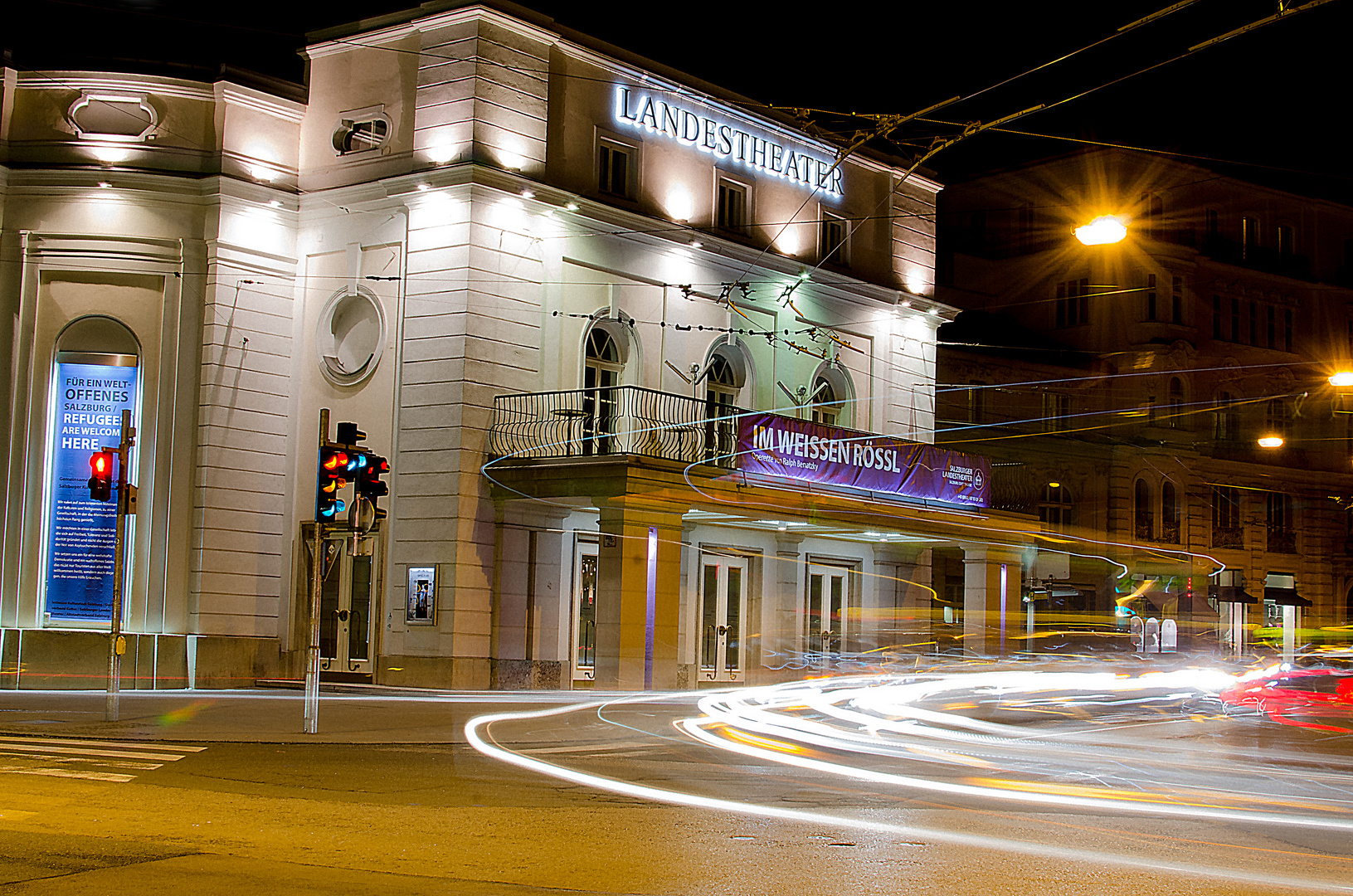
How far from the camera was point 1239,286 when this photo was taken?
5328 cm

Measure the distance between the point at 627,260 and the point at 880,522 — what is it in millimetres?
7363

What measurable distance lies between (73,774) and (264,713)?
7.35 metres

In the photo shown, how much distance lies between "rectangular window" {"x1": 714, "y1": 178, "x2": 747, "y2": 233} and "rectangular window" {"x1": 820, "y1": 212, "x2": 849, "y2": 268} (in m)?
2.73

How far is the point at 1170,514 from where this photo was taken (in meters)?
50.5

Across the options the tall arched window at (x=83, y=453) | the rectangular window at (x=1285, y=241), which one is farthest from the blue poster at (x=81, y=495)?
the rectangular window at (x=1285, y=241)

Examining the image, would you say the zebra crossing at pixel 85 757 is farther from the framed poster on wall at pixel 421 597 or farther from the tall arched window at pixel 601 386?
the tall arched window at pixel 601 386

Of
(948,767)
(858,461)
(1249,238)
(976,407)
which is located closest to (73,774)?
(948,767)

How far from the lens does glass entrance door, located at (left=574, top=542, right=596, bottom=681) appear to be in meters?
27.4

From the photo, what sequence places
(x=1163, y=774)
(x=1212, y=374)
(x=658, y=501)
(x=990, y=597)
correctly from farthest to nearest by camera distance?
(x=1212, y=374), (x=990, y=597), (x=658, y=501), (x=1163, y=774)

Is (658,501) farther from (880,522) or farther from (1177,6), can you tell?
(1177,6)

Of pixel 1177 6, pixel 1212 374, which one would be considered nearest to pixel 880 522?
pixel 1177 6

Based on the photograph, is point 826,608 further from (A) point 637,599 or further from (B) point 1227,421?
(B) point 1227,421

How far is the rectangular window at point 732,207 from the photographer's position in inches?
1198

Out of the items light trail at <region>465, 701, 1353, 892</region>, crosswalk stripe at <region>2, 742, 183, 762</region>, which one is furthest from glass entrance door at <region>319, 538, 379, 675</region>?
light trail at <region>465, 701, 1353, 892</region>
